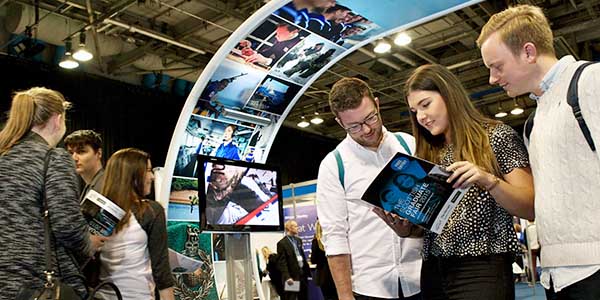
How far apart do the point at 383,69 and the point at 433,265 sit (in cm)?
1073

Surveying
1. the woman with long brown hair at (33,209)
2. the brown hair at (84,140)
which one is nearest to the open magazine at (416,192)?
the woman with long brown hair at (33,209)

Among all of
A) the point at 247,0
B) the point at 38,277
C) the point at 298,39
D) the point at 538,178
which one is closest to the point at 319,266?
the point at 298,39

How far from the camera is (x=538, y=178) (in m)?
1.43

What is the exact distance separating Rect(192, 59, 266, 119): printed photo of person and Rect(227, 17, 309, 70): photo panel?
2.4 inches

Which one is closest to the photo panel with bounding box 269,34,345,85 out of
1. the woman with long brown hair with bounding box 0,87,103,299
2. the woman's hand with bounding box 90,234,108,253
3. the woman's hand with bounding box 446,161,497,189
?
the woman's hand with bounding box 90,234,108,253

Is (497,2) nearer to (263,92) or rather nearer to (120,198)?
(263,92)

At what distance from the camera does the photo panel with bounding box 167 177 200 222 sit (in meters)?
4.20

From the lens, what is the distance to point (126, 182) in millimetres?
2570

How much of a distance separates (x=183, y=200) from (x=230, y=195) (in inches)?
27.1

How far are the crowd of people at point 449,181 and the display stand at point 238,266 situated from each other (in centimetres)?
124

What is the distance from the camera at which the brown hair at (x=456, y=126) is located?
5.13 ft

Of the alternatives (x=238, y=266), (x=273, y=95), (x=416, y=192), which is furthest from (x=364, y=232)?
(x=273, y=95)

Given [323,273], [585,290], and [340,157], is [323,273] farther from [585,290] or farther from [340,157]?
[585,290]

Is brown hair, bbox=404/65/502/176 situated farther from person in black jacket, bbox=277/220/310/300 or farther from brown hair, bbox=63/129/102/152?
person in black jacket, bbox=277/220/310/300
